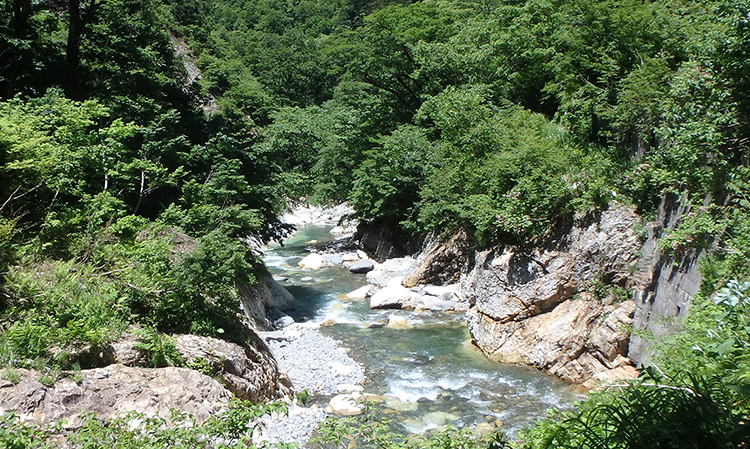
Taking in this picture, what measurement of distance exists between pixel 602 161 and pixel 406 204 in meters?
10.9

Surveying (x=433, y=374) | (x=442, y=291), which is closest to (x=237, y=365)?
(x=433, y=374)

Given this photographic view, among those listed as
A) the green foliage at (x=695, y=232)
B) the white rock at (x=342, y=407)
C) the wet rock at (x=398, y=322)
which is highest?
the green foliage at (x=695, y=232)

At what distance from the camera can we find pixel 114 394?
5.92 metres

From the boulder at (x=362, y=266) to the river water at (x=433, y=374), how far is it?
3786mm

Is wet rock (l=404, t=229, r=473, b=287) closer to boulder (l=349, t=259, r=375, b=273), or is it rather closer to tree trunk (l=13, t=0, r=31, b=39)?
boulder (l=349, t=259, r=375, b=273)

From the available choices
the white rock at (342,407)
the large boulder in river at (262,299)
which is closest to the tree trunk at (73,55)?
the large boulder in river at (262,299)

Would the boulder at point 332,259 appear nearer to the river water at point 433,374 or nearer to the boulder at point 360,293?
the boulder at point 360,293

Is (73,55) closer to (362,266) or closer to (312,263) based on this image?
(312,263)

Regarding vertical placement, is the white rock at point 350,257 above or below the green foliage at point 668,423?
below

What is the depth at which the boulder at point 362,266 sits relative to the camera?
2058 cm

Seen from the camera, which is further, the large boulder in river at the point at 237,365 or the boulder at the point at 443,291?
the boulder at the point at 443,291

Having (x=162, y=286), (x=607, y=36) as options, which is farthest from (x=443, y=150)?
(x=162, y=286)

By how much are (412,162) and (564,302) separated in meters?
10.1

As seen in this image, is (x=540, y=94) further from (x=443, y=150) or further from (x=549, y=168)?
(x=549, y=168)
